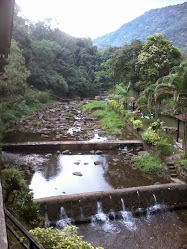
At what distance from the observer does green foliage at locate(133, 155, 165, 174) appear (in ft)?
39.7

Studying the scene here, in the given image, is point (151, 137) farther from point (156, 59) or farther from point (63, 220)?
point (156, 59)

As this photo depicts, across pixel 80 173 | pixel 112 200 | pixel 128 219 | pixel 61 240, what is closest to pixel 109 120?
pixel 80 173

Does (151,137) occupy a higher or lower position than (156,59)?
lower

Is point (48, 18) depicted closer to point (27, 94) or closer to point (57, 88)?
point (57, 88)

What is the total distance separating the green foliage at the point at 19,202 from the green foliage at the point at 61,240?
236 cm

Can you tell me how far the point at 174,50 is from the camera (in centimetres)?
2405

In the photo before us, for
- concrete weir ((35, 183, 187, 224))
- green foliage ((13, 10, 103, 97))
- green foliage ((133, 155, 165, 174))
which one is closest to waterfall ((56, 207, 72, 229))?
concrete weir ((35, 183, 187, 224))

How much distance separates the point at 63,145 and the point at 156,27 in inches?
4141

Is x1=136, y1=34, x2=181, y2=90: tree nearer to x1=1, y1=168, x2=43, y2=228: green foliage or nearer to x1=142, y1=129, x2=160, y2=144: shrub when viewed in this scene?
x1=142, y1=129, x2=160, y2=144: shrub

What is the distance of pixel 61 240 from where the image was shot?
423 centimetres

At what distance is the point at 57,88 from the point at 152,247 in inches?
1293

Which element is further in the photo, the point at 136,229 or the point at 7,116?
the point at 7,116

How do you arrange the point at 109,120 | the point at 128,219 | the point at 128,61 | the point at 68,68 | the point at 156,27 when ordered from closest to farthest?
the point at 128,219 < the point at 109,120 < the point at 128,61 < the point at 68,68 < the point at 156,27

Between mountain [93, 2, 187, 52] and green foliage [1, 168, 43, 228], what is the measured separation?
65222 mm
